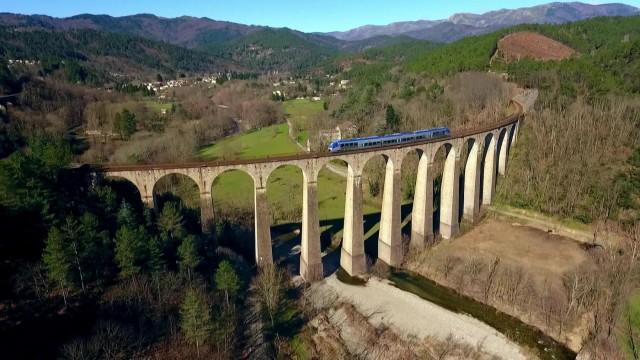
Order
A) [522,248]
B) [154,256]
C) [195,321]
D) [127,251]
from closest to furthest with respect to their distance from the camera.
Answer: [195,321], [127,251], [154,256], [522,248]

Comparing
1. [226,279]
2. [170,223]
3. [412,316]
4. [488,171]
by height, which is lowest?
[412,316]

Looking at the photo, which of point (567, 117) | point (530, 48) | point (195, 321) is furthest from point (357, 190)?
point (530, 48)

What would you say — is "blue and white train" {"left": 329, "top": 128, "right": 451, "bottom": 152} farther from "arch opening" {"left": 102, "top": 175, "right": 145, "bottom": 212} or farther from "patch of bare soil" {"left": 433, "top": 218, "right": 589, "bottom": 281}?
"arch opening" {"left": 102, "top": 175, "right": 145, "bottom": 212}

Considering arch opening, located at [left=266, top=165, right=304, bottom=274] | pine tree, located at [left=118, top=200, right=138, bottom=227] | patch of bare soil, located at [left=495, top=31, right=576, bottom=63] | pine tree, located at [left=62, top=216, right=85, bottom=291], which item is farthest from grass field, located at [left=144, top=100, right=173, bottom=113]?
patch of bare soil, located at [left=495, top=31, right=576, bottom=63]

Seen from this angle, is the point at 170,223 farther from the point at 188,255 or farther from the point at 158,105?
the point at 158,105

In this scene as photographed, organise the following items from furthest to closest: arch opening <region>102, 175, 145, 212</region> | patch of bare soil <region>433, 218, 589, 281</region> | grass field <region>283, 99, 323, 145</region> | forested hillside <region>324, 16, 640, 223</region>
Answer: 1. grass field <region>283, 99, 323, 145</region>
2. forested hillside <region>324, 16, 640, 223</region>
3. patch of bare soil <region>433, 218, 589, 281</region>
4. arch opening <region>102, 175, 145, 212</region>

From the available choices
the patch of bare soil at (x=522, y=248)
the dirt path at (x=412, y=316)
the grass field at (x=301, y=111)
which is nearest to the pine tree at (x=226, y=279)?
the dirt path at (x=412, y=316)
